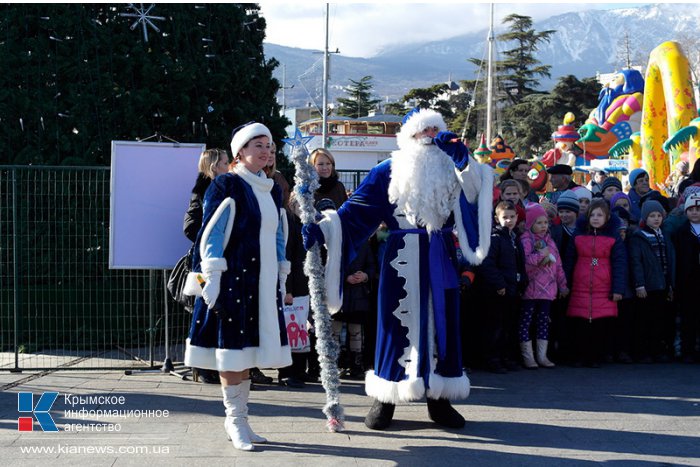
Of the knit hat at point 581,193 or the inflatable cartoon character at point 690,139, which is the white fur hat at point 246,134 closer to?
the knit hat at point 581,193

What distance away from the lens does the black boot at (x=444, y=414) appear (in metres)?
5.68

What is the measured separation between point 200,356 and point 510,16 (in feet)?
186

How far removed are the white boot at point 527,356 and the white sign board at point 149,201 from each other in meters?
3.17

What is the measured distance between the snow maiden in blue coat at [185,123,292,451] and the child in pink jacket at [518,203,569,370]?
318 cm

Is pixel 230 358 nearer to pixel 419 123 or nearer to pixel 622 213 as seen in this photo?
pixel 419 123

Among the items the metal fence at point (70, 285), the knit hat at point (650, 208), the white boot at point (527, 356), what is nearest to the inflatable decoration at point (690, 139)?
the knit hat at point (650, 208)

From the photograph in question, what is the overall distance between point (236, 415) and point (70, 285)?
3.49 metres

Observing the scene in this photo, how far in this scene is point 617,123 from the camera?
99.4 ft

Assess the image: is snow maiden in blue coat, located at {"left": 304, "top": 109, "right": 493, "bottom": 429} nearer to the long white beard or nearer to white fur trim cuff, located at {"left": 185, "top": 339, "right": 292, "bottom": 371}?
the long white beard

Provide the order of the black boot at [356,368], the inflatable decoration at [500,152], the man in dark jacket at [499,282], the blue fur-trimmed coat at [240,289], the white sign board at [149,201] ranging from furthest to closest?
the inflatable decoration at [500,152]
the man in dark jacket at [499,282]
the black boot at [356,368]
the white sign board at [149,201]
the blue fur-trimmed coat at [240,289]

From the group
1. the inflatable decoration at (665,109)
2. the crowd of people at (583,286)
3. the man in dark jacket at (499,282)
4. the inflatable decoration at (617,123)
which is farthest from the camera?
the inflatable decoration at (617,123)

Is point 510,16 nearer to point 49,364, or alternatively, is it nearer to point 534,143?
point 534,143

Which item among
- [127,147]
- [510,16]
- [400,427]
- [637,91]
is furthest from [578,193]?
[510,16]

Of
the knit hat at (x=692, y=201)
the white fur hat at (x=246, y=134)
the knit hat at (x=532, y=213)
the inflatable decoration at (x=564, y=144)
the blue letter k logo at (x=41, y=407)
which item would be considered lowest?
the blue letter k logo at (x=41, y=407)
